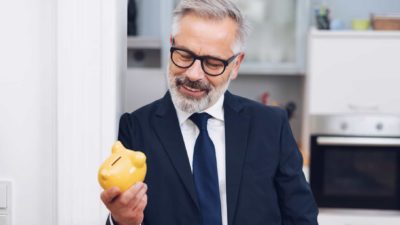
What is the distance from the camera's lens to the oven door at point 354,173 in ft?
9.74

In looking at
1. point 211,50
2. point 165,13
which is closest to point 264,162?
point 211,50

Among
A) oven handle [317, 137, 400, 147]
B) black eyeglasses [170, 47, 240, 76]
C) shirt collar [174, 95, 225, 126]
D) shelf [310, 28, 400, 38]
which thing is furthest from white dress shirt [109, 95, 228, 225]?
shelf [310, 28, 400, 38]

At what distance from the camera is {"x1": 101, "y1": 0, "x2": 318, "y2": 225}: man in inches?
44.6

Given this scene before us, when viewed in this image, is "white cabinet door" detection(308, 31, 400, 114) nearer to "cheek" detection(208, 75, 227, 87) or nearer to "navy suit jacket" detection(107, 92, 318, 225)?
"navy suit jacket" detection(107, 92, 318, 225)

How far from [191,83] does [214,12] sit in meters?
0.15

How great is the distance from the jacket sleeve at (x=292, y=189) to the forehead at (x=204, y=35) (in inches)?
9.9

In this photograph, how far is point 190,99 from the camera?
1152 millimetres

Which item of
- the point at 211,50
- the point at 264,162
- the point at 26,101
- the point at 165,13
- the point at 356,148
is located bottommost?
the point at 356,148

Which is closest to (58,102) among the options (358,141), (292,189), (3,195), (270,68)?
(3,195)

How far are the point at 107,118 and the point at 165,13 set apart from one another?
7.13 feet

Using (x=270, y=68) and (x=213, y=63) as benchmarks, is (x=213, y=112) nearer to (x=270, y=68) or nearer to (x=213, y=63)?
(x=213, y=63)

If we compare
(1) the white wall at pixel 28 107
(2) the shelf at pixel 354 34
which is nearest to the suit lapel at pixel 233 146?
(1) the white wall at pixel 28 107

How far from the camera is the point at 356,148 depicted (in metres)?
2.97

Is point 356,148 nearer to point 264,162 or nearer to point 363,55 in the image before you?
point 363,55
